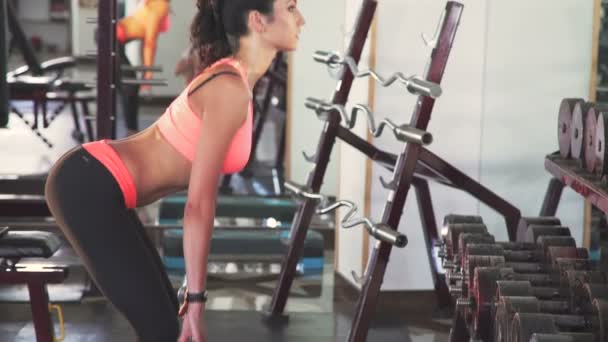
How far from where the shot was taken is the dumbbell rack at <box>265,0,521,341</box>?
3.20 metres

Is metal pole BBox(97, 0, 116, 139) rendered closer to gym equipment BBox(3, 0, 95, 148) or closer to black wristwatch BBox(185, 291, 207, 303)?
gym equipment BBox(3, 0, 95, 148)

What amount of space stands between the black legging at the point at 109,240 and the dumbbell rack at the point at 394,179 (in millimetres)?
1209

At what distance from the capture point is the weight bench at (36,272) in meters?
2.86

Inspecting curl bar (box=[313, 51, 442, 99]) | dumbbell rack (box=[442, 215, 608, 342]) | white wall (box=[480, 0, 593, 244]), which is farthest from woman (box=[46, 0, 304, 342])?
white wall (box=[480, 0, 593, 244])

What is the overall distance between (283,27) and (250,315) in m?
1.92

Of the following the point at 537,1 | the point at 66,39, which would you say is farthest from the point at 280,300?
the point at 66,39

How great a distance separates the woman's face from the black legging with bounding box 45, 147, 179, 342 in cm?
46

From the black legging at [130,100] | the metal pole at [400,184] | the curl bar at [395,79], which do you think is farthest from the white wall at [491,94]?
the black legging at [130,100]

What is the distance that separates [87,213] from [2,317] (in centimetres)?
188

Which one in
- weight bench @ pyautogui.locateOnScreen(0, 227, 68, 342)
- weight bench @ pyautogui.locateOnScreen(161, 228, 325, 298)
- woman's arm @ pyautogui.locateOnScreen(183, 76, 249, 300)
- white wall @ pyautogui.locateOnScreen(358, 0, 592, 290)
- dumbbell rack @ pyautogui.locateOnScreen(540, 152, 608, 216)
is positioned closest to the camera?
woman's arm @ pyautogui.locateOnScreen(183, 76, 249, 300)

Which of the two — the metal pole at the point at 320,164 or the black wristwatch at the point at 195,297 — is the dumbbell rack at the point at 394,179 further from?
the black wristwatch at the point at 195,297

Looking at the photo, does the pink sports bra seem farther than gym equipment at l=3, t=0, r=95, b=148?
No

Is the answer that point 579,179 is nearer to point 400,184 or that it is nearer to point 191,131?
point 400,184

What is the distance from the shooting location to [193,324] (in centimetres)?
201
